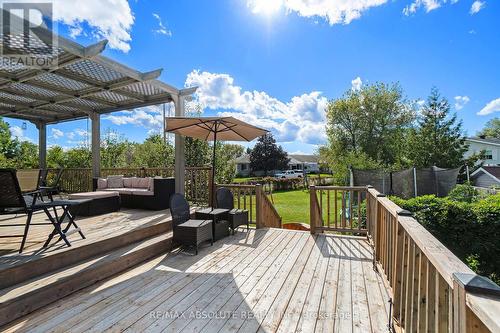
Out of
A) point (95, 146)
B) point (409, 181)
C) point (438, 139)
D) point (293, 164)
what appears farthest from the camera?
point (293, 164)

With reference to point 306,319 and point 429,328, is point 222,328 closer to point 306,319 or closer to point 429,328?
point 306,319

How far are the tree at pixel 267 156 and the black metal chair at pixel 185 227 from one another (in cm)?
3515

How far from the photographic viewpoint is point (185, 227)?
4.03 meters

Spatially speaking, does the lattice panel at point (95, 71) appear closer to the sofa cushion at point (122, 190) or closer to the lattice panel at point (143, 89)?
the lattice panel at point (143, 89)

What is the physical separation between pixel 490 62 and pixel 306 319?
2313 cm

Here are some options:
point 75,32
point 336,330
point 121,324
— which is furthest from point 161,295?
point 75,32

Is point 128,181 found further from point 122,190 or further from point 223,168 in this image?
point 223,168

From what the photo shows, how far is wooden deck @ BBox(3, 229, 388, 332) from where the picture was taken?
2.22m

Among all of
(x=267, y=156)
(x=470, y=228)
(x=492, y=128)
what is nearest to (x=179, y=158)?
(x=470, y=228)

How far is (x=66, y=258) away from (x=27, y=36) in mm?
3005

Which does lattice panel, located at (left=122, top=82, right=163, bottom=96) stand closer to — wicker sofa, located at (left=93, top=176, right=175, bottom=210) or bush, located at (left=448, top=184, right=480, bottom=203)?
wicker sofa, located at (left=93, top=176, right=175, bottom=210)

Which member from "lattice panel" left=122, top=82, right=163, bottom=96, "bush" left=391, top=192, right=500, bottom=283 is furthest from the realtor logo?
"bush" left=391, top=192, right=500, bottom=283

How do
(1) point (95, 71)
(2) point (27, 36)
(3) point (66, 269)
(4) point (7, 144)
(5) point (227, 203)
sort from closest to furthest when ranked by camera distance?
1. (3) point (66, 269)
2. (2) point (27, 36)
3. (1) point (95, 71)
4. (5) point (227, 203)
5. (4) point (7, 144)

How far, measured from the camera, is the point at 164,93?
240 inches
